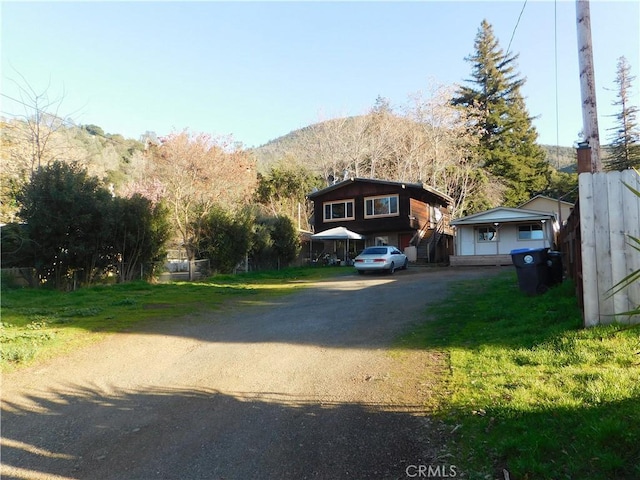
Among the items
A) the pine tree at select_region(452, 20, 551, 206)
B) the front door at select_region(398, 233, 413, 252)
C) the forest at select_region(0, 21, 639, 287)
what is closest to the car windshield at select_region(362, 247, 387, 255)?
the forest at select_region(0, 21, 639, 287)

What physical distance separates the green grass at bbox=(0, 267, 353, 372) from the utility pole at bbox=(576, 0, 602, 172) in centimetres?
885

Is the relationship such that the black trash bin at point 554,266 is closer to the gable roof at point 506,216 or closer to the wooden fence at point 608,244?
the wooden fence at point 608,244

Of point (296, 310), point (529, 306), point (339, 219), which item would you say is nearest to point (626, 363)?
point (529, 306)

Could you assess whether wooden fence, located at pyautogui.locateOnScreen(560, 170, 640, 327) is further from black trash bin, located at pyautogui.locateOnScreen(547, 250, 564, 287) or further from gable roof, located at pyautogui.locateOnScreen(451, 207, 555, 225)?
gable roof, located at pyautogui.locateOnScreen(451, 207, 555, 225)

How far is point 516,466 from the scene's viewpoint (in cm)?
292

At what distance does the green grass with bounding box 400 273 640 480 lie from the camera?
114 inches

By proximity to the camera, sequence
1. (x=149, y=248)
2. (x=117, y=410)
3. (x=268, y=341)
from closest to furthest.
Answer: (x=117, y=410) → (x=268, y=341) → (x=149, y=248)

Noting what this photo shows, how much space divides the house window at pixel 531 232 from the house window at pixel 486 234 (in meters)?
1.56

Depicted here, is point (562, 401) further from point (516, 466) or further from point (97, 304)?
point (97, 304)

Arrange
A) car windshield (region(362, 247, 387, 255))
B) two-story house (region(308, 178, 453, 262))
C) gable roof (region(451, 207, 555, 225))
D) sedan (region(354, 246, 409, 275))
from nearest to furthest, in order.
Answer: sedan (region(354, 246, 409, 275)) < car windshield (region(362, 247, 387, 255)) < gable roof (region(451, 207, 555, 225)) < two-story house (region(308, 178, 453, 262))

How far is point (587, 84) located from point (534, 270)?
385 cm

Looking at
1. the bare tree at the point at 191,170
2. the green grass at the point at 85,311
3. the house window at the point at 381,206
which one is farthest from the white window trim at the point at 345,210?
the green grass at the point at 85,311

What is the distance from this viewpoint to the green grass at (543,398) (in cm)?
290

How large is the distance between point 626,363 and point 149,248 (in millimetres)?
16868
